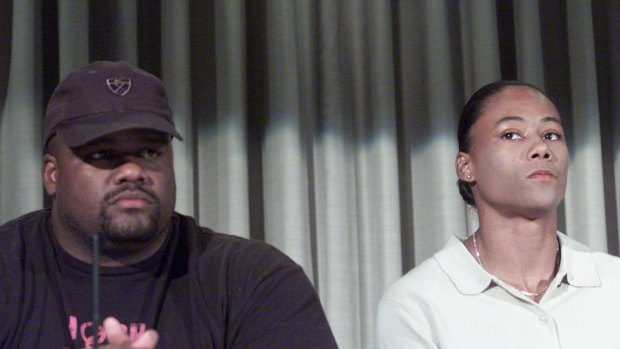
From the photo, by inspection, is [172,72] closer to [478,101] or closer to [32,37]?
[32,37]

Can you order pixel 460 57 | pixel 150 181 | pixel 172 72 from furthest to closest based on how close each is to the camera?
pixel 460 57
pixel 172 72
pixel 150 181

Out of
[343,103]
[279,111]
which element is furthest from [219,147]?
[343,103]

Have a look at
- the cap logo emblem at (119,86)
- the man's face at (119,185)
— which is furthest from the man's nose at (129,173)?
the cap logo emblem at (119,86)

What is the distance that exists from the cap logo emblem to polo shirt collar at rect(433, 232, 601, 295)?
850 millimetres

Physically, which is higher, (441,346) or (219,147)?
(219,147)

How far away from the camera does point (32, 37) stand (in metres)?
2.49

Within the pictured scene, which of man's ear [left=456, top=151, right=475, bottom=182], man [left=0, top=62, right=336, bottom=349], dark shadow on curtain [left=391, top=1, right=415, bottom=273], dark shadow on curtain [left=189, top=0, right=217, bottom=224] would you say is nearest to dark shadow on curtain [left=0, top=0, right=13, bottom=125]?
dark shadow on curtain [left=189, top=0, right=217, bottom=224]

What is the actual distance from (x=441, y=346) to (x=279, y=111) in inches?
29.1

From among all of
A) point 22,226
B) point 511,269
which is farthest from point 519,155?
point 22,226

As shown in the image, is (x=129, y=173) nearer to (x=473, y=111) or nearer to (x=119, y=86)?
(x=119, y=86)

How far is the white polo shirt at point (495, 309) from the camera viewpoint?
2.17m

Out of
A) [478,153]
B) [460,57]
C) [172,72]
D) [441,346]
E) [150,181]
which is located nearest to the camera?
[150,181]

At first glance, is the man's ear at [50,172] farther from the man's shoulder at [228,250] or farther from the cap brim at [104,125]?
the man's shoulder at [228,250]

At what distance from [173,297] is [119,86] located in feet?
1.21
